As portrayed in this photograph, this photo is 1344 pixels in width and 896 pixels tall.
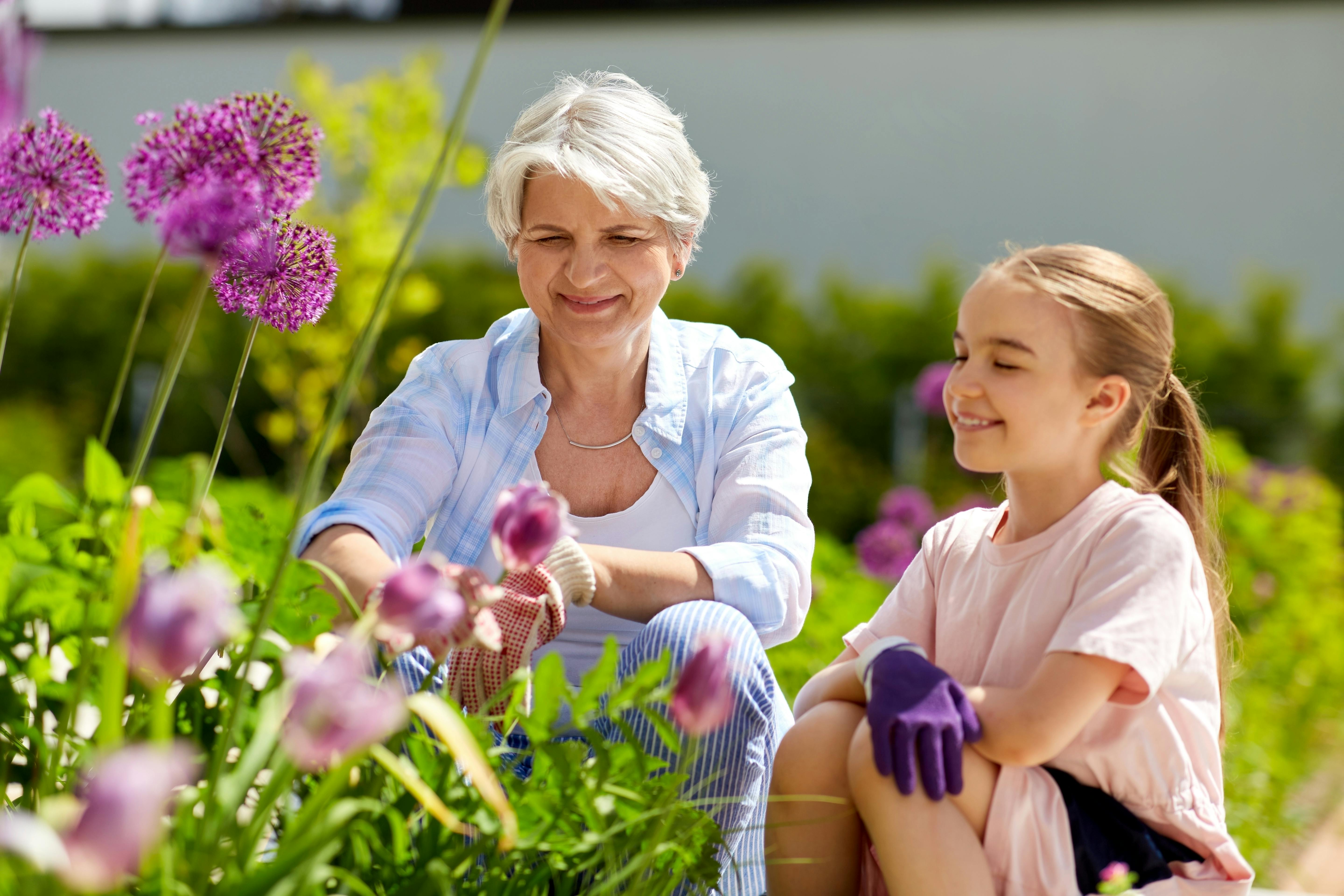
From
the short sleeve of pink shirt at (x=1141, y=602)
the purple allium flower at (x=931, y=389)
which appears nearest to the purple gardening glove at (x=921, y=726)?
the short sleeve of pink shirt at (x=1141, y=602)

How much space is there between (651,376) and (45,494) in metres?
1.09

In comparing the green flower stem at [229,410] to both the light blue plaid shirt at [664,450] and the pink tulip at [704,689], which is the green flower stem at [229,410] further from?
the light blue plaid shirt at [664,450]

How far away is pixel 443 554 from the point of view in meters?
1.94

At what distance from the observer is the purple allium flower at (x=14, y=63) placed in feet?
2.52

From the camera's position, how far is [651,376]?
203 cm

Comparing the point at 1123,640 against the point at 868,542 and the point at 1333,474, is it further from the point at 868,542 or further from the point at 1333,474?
the point at 1333,474

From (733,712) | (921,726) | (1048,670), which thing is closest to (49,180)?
(733,712)

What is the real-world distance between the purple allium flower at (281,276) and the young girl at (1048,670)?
0.75 meters

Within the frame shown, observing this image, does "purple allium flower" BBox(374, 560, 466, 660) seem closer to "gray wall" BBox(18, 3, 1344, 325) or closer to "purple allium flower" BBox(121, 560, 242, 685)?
"purple allium flower" BBox(121, 560, 242, 685)

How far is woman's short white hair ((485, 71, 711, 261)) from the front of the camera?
1.81m

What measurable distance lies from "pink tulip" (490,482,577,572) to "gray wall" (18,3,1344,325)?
786 centimetres

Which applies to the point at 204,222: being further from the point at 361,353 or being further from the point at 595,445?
the point at 595,445

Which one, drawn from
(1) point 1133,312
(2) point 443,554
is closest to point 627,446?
(2) point 443,554

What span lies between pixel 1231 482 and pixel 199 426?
7.22 meters
